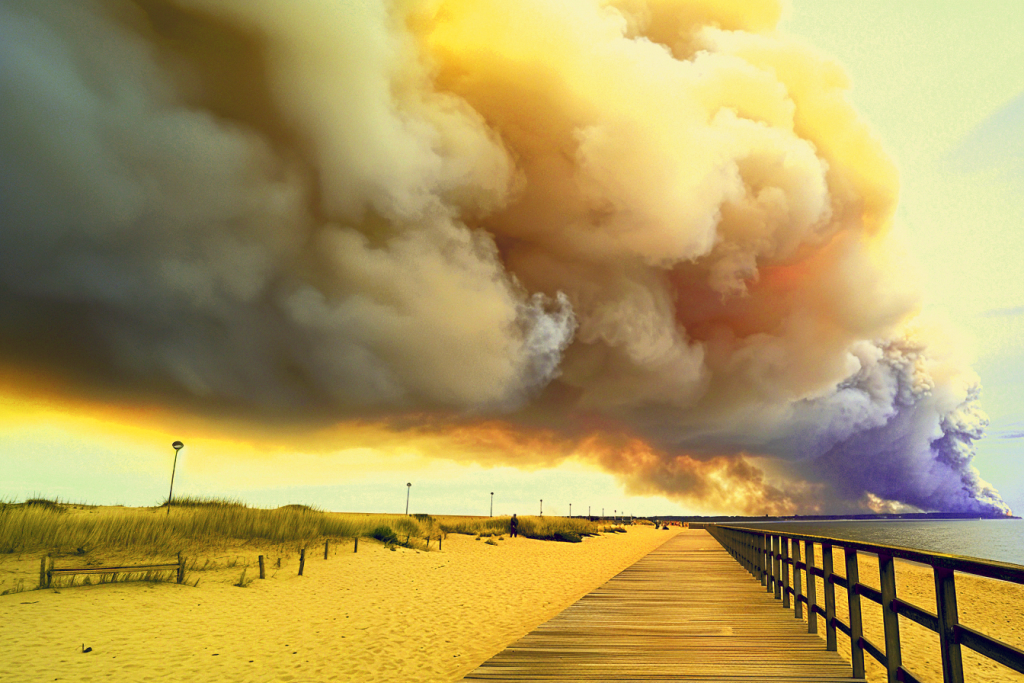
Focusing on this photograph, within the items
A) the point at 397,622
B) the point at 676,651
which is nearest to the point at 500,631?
the point at 397,622

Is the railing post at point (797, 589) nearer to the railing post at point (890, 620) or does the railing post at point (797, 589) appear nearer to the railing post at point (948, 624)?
the railing post at point (890, 620)

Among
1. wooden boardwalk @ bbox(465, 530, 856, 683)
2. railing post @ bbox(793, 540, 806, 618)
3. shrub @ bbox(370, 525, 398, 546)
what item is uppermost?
railing post @ bbox(793, 540, 806, 618)

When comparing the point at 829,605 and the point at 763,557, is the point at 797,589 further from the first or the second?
the point at 763,557

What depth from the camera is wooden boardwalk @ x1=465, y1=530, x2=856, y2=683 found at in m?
5.44

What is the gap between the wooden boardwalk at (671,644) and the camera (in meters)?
5.44

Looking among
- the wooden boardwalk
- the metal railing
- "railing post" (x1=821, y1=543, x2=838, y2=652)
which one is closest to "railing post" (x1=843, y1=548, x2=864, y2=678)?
the metal railing

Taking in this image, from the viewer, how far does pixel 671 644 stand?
6.66m

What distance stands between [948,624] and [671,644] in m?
3.61

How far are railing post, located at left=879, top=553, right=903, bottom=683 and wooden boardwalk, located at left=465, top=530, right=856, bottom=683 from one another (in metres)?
0.72

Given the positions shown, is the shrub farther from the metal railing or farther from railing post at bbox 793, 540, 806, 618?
the metal railing

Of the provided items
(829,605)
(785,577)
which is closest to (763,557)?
(785,577)

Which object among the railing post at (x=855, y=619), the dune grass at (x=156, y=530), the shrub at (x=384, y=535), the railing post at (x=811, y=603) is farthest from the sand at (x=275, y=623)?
the shrub at (x=384, y=535)

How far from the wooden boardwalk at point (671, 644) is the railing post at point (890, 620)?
0.72m

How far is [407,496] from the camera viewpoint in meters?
69.4
